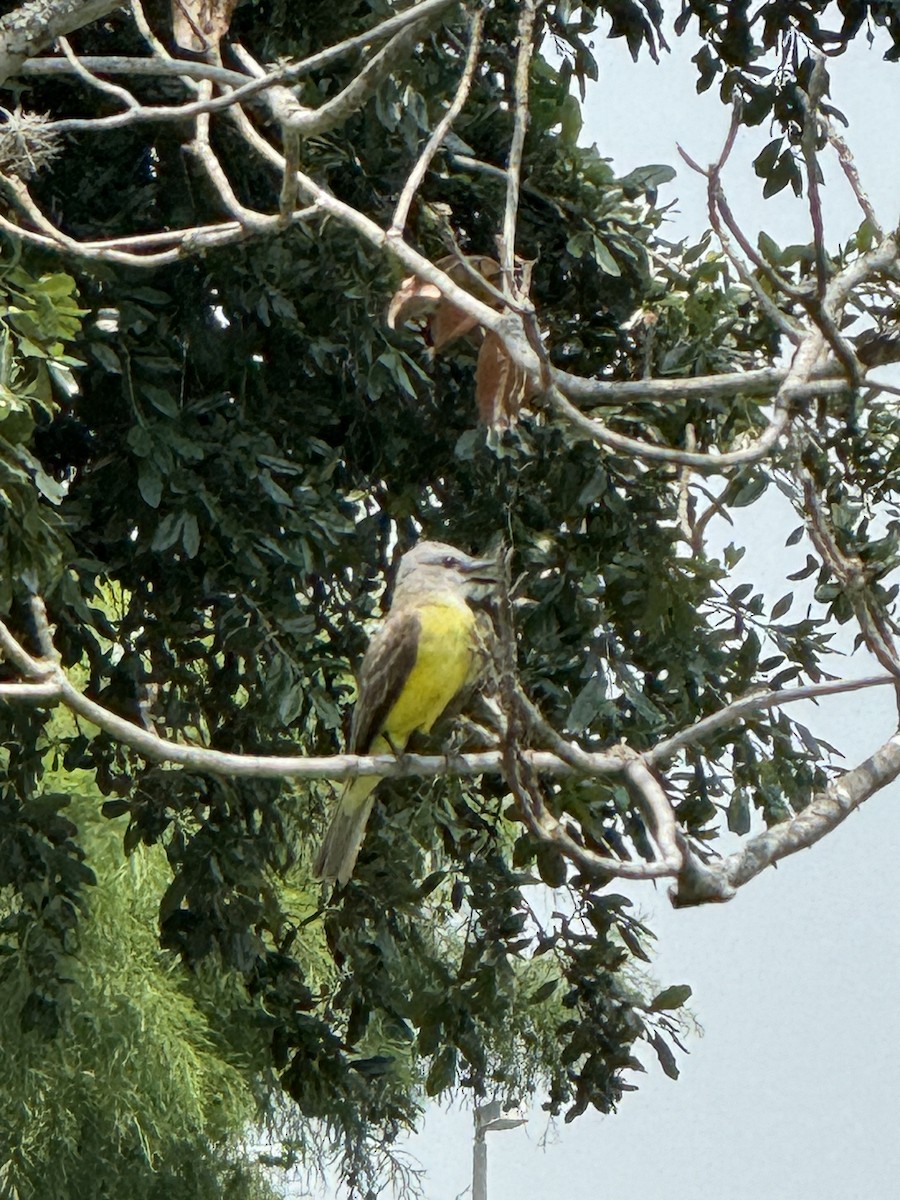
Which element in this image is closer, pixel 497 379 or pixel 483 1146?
pixel 497 379

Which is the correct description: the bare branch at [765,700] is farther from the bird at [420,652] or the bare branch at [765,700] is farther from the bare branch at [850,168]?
the bird at [420,652]

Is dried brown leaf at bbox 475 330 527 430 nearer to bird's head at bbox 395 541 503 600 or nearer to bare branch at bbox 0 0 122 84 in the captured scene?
bird's head at bbox 395 541 503 600

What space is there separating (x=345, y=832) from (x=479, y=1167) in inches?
126

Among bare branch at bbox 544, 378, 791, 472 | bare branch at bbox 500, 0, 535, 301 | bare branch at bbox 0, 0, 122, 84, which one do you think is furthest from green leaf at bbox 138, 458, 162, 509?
bare branch at bbox 544, 378, 791, 472

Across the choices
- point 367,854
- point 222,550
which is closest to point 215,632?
point 222,550

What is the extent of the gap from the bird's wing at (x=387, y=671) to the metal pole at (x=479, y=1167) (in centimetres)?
315

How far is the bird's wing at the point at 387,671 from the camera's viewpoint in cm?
446

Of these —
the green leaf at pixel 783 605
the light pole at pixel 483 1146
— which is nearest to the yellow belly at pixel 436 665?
the green leaf at pixel 783 605

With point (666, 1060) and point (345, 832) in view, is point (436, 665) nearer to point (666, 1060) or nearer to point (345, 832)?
point (345, 832)

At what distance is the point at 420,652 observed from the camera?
4.52 metres

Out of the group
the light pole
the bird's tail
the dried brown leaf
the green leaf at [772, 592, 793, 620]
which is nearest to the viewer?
the dried brown leaf

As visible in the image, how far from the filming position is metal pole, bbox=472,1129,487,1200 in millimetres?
7238

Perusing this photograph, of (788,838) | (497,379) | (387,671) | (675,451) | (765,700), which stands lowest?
(788,838)

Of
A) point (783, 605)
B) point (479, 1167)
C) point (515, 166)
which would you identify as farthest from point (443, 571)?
point (479, 1167)
